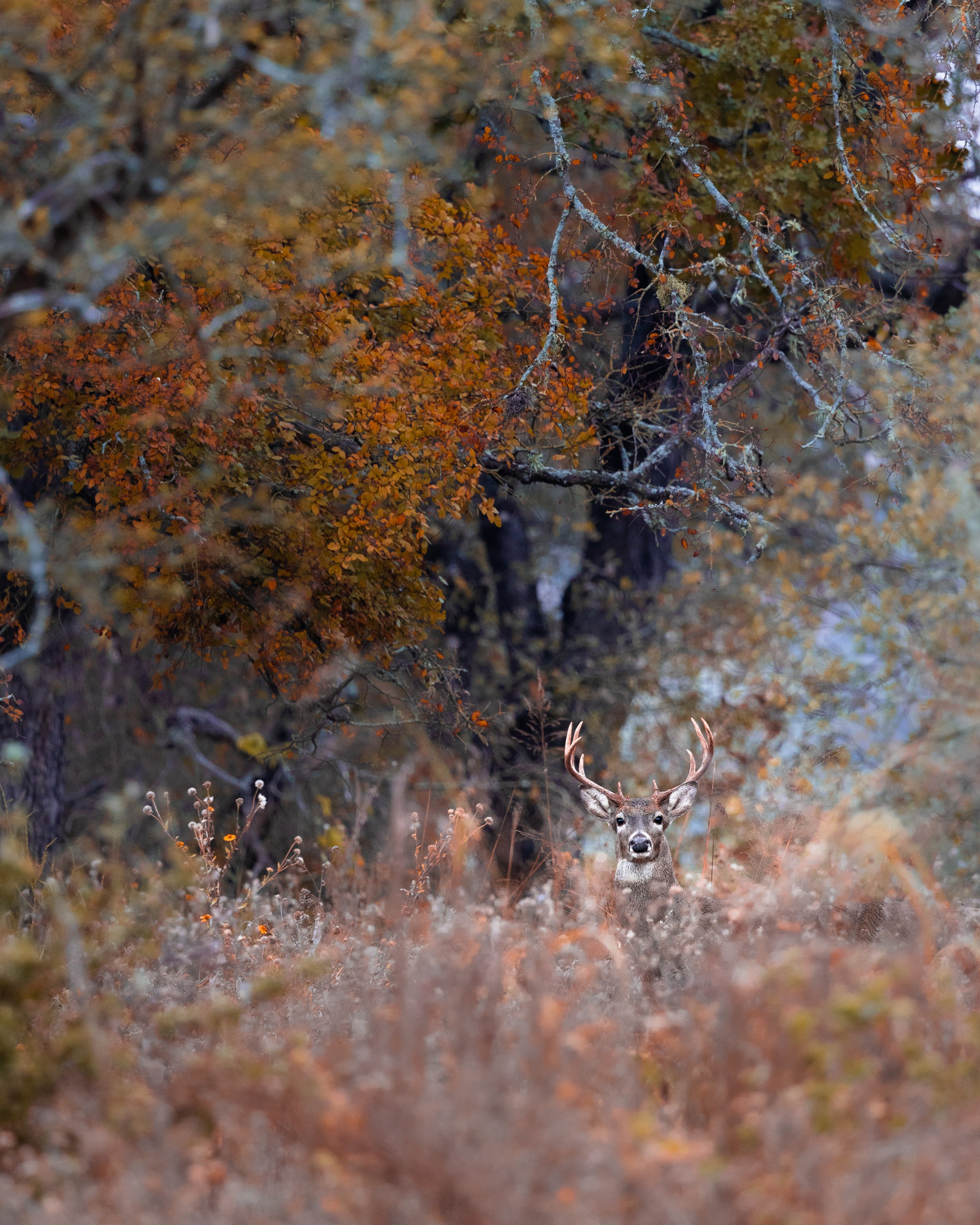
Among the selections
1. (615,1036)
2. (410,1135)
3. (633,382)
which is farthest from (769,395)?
(410,1135)

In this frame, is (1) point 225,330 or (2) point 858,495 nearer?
(1) point 225,330

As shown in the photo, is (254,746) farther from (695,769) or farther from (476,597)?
(476,597)

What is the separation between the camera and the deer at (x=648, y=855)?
20.2 ft

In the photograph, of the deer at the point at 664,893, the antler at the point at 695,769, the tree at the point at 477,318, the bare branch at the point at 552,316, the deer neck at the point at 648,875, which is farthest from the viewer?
the bare branch at the point at 552,316

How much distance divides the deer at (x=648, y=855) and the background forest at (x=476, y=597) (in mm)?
363

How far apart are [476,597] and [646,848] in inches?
287

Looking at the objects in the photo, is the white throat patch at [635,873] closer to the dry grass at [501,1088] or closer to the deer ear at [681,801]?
the deer ear at [681,801]

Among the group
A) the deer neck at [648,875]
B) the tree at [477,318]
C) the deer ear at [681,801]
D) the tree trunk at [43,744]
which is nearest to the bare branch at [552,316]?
the tree at [477,318]

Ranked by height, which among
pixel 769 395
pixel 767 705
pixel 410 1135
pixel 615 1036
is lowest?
pixel 767 705

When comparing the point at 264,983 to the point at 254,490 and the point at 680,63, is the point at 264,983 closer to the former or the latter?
the point at 254,490

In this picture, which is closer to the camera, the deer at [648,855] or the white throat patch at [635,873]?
the deer at [648,855]

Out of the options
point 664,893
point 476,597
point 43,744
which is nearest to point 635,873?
point 664,893

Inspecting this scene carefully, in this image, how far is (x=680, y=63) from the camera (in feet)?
30.3

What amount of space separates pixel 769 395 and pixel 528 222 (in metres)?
2.59
